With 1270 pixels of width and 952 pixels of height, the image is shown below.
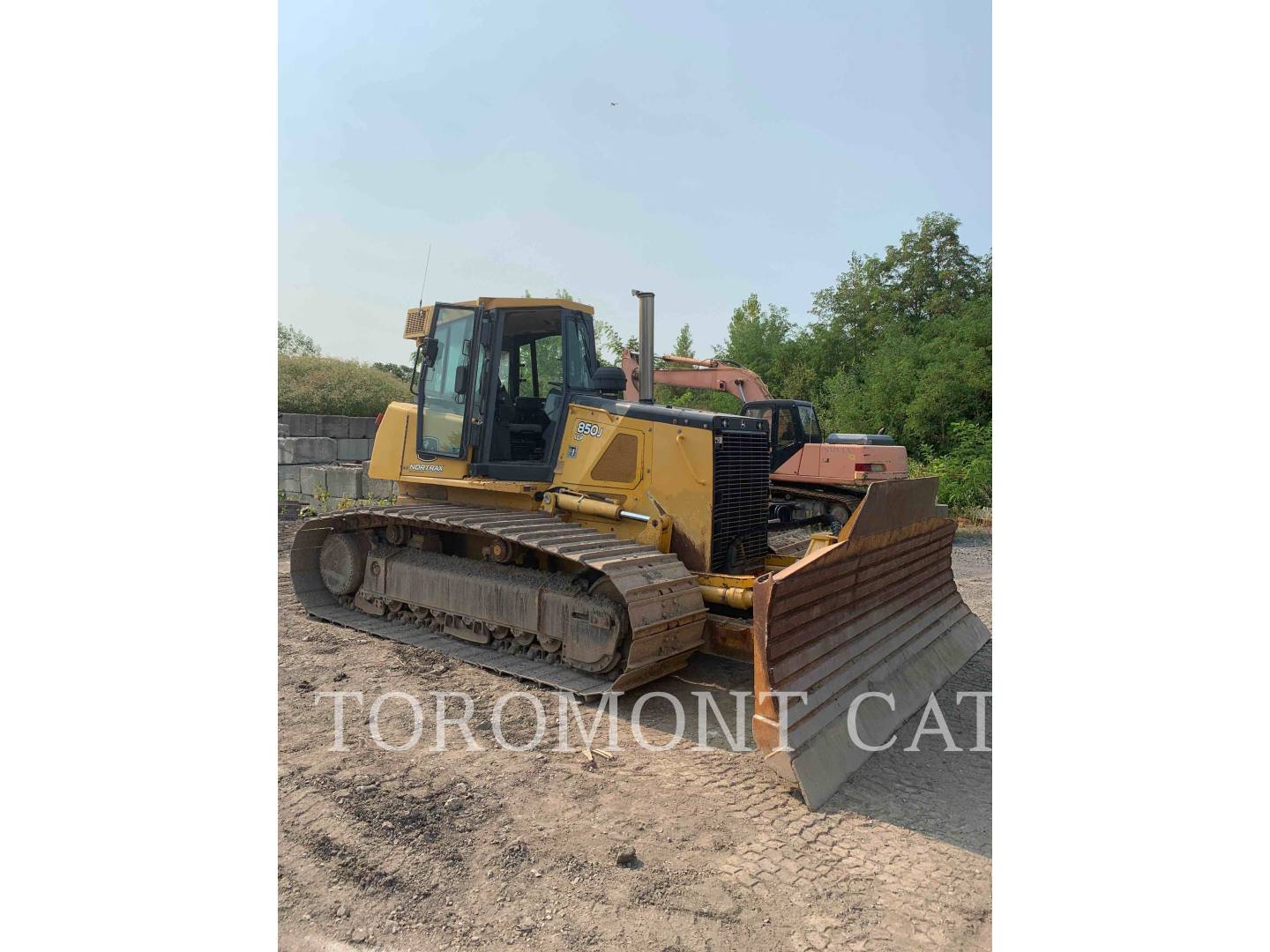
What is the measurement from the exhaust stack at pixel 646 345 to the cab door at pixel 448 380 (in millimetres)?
1237

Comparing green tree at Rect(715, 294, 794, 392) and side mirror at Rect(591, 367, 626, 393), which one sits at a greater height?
green tree at Rect(715, 294, 794, 392)

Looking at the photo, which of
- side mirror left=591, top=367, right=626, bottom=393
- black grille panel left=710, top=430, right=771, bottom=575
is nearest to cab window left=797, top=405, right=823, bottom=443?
black grille panel left=710, top=430, right=771, bottom=575

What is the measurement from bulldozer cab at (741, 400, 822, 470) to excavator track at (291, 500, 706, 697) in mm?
6589

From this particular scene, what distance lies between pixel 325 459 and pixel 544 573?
9.86m

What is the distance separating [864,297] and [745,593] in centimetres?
2087

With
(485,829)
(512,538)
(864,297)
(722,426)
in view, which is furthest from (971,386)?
(485,829)

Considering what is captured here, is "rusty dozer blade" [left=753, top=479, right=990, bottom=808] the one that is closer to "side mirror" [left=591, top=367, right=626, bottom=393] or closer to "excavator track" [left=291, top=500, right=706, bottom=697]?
"excavator track" [left=291, top=500, right=706, bottom=697]

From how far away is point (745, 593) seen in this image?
4.80 meters

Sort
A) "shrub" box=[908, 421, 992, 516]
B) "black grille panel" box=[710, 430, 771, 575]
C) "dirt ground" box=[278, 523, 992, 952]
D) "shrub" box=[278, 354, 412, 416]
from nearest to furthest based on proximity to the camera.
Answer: "dirt ground" box=[278, 523, 992, 952]
"black grille panel" box=[710, 430, 771, 575]
"shrub" box=[908, 421, 992, 516]
"shrub" box=[278, 354, 412, 416]

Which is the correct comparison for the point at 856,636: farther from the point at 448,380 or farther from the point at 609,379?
the point at 448,380

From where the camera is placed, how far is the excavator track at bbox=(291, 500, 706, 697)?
4.41m

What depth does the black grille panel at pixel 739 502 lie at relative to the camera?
518cm

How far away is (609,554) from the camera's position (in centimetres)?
470

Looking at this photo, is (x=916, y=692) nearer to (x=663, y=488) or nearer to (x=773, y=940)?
(x=663, y=488)
